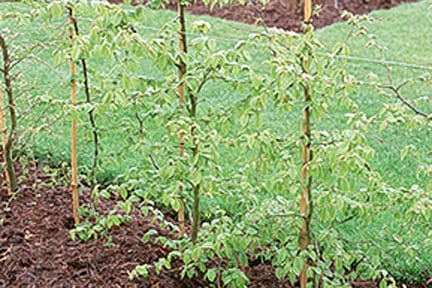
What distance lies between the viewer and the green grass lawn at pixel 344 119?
3426 mm

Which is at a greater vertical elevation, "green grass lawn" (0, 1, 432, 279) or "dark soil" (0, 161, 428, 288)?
"green grass lawn" (0, 1, 432, 279)

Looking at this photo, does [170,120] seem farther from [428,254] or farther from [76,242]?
[428,254]

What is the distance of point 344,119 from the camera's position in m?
5.57

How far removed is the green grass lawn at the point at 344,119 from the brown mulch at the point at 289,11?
327mm

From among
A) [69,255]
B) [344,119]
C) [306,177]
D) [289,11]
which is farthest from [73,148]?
[289,11]

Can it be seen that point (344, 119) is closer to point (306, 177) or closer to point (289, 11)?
point (306, 177)

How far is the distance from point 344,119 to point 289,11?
4044 mm

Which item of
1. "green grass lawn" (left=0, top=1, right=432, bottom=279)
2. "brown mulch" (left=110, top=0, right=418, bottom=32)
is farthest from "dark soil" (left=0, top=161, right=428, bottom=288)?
"brown mulch" (left=110, top=0, right=418, bottom=32)

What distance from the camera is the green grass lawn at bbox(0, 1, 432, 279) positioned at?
343 centimetres

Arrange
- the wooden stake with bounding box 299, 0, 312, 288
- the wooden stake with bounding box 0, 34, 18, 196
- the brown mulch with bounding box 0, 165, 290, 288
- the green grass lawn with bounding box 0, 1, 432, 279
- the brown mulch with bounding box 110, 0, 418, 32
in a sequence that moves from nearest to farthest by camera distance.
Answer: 1. the wooden stake with bounding box 299, 0, 312, 288
2. the brown mulch with bounding box 0, 165, 290, 288
3. the green grass lawn with bounding box 0, 1, 432, 279
4. the wooden stake with bounding box 0, 34, 18, 196
5. the brown mulch with bounding box 110, 0, 418, 32

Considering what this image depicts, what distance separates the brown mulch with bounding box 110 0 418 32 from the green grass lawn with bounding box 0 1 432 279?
0.33m

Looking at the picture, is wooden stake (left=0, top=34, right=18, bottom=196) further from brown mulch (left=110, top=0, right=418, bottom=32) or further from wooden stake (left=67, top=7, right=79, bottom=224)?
brown mulch (left=110, top=0, right=418, bottom=32)

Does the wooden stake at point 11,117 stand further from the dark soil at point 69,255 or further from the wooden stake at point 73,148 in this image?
the wooden stake at point 73,148

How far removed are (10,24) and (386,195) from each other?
5782 mm
